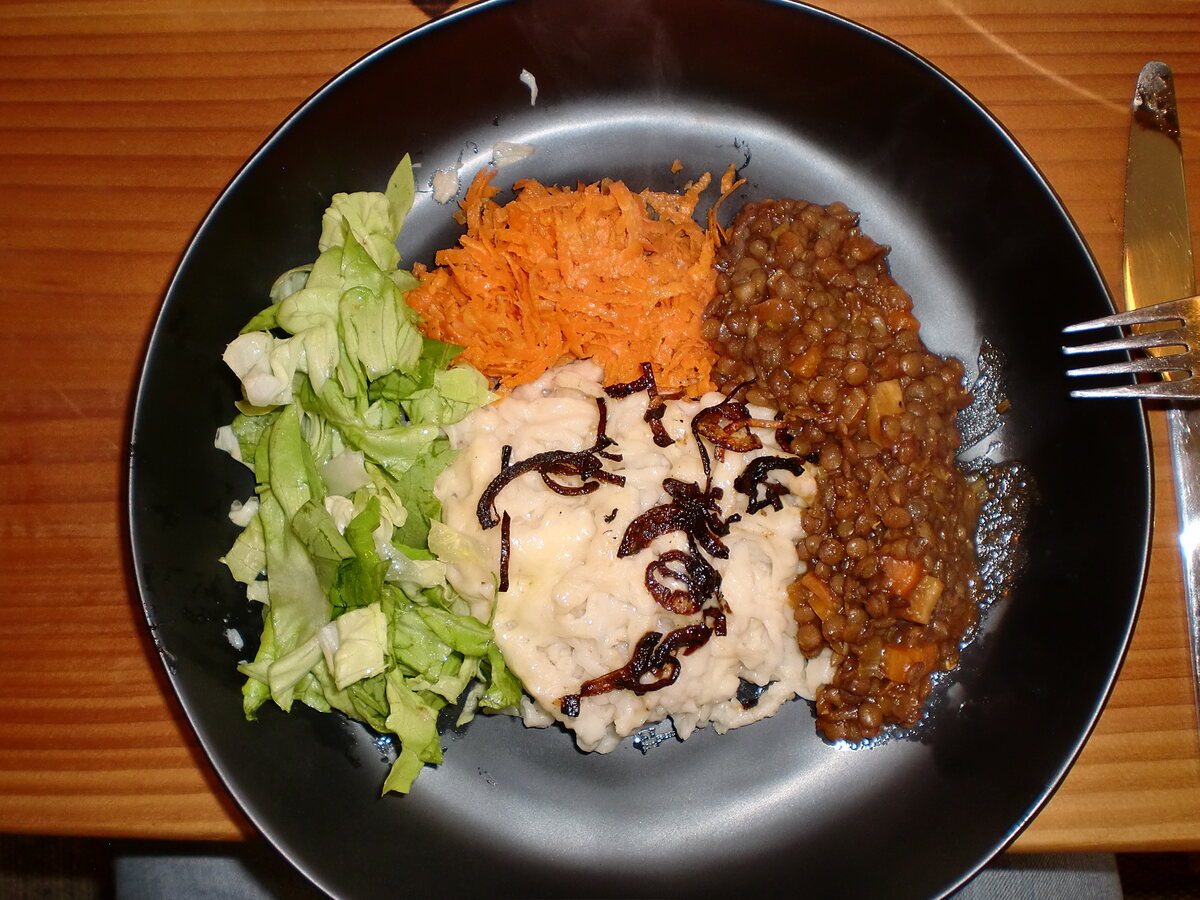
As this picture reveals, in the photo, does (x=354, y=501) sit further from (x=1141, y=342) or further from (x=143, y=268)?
(x=1141, y=342)

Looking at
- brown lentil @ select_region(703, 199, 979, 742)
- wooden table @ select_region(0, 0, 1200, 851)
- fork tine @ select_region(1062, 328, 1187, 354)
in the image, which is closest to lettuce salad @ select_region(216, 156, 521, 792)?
wooden table @ select_region(0, 0, 1200, 851)

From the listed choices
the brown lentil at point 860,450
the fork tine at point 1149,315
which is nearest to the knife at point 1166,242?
the fork tine at point 1149,315

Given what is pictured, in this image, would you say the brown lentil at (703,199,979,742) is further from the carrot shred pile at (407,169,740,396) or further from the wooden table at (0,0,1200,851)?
the wooden table at (0,0,1200,851)

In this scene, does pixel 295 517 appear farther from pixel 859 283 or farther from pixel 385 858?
pixel 859 283

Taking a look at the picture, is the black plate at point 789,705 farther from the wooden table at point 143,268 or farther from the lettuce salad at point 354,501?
the wooden table at point 143,268

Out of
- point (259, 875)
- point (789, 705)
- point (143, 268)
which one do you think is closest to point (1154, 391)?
point (789, 705)

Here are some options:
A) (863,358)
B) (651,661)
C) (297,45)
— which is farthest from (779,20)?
(651,661)

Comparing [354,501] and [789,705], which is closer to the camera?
[354,501]
